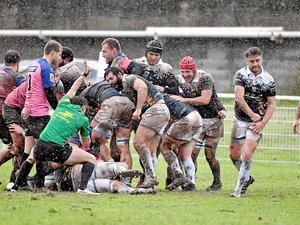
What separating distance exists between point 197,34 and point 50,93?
18860mm

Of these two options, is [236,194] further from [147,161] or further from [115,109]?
[115,109]

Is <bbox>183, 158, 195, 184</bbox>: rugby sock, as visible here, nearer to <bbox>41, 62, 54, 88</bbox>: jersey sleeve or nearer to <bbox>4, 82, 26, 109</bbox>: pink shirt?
<bbox>41, 62, 54, 88</bbox>: jersey sleeve

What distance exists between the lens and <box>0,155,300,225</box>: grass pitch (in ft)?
38.5

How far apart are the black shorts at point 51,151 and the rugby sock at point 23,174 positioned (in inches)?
14.9

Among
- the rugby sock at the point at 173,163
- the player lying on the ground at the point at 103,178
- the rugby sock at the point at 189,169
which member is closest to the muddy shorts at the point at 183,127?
the rugby sock at the point at 173,163

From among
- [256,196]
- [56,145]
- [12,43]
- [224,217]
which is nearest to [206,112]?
[256,196]

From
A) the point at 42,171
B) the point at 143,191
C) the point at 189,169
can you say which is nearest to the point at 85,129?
the point at 42,171

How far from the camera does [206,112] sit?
17.0 metres

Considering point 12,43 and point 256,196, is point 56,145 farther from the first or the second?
point 12,43

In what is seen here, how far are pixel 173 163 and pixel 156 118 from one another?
2.86ft

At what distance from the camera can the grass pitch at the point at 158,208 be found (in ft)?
38.5

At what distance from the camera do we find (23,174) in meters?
14.8

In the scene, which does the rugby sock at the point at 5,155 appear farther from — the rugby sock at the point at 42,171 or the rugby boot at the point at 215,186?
the rugby boot at the point at 215,186

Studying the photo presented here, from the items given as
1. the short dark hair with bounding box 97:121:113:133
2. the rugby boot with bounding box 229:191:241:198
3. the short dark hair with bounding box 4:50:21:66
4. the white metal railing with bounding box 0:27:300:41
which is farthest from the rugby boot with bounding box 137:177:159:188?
the white metal railing with bounding box 0:27:300:41
